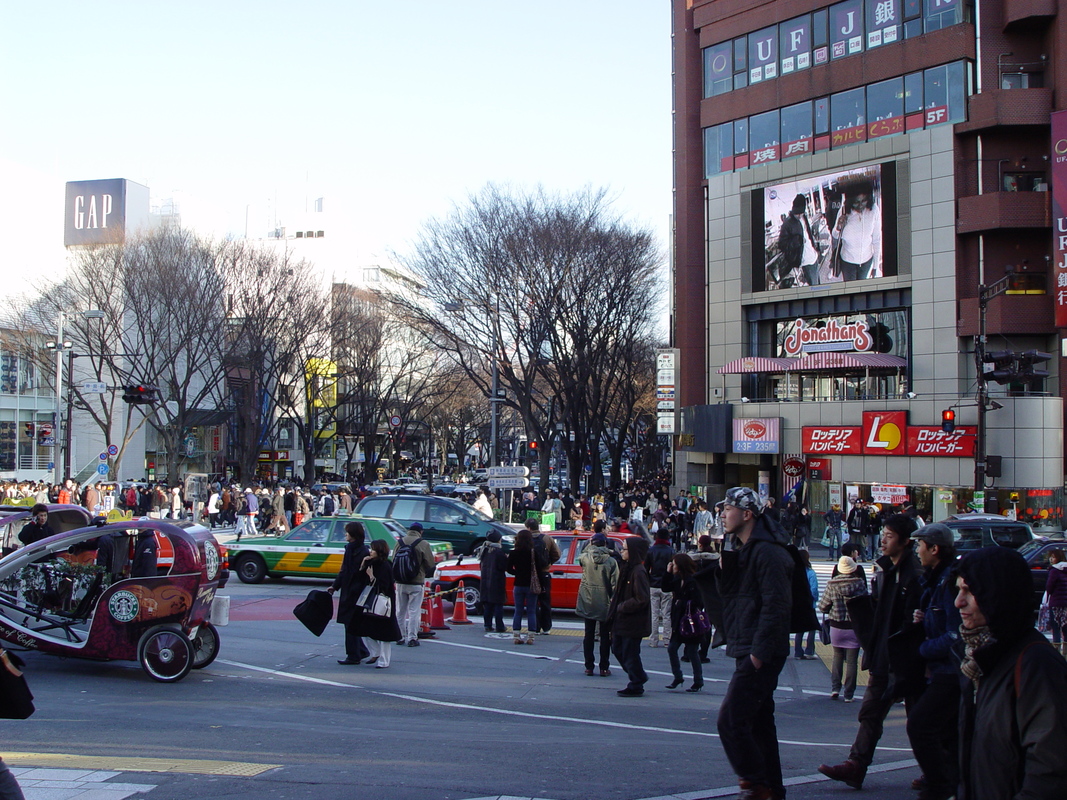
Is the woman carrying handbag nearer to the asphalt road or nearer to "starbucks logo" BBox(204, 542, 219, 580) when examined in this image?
the asphalt road

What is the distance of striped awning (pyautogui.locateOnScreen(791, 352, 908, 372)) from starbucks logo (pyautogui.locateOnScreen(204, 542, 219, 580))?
28.7m

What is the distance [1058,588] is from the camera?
489 inches

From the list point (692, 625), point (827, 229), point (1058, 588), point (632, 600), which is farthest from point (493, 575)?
point (827, 229)

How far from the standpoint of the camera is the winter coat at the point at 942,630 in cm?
545

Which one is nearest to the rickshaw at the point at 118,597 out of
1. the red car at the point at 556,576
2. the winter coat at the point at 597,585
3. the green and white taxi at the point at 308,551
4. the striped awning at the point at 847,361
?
the winter coat at the point at 597,585

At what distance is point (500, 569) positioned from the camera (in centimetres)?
1417

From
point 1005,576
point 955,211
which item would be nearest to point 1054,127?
point 955,211

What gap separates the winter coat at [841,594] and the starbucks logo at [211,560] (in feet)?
20.5

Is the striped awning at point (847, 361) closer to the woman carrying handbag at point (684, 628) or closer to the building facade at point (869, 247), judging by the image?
the building facade at point (869, 247)

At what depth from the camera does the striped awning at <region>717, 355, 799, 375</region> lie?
37.3m

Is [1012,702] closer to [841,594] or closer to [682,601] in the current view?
[841,594]

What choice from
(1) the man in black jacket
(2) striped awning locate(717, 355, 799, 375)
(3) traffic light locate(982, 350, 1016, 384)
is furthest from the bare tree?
(1) the man in black jacket

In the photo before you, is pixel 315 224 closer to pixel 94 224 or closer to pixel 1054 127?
pixel 94 224

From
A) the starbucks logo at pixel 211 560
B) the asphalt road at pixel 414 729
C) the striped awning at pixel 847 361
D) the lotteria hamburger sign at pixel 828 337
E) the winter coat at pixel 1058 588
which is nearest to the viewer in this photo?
the asphalt road at pixel 414 729
